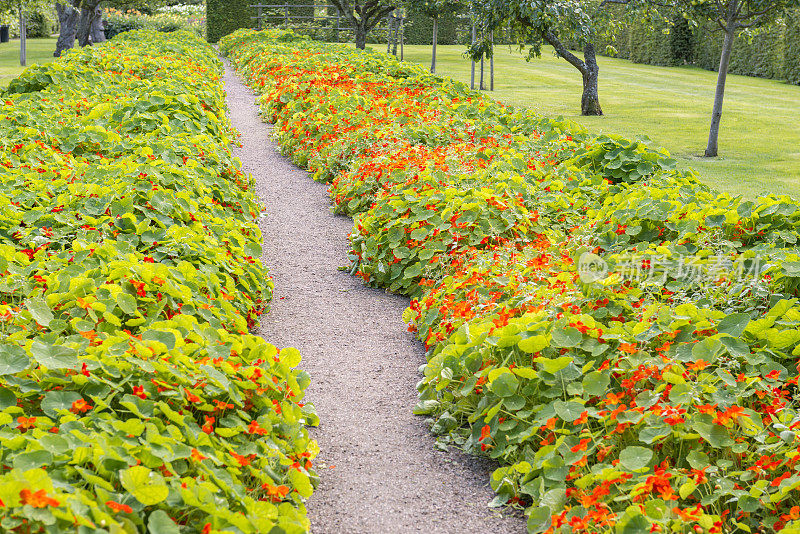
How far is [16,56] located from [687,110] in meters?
23.8

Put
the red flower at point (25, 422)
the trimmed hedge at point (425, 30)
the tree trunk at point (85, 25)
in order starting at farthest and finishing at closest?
the trimmed hedge at point (425, 30) < the tree trunk at point (85, 25) < the red flower at point (25, 422)

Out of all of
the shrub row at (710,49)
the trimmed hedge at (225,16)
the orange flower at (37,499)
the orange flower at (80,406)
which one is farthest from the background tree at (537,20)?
the trimmed hedge at (225,16)

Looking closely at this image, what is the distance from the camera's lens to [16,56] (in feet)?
87.2

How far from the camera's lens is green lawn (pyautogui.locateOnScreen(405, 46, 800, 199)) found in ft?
33.2

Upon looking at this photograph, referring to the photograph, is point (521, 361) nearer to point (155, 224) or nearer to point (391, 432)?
point (391, 432)

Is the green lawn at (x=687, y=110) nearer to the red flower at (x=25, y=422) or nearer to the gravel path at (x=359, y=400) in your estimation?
the gravel path at (x=359, y=400)

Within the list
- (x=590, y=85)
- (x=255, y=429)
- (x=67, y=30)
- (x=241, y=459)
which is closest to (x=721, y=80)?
(x=590, y=85)

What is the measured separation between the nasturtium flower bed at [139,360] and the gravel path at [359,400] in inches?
7.6

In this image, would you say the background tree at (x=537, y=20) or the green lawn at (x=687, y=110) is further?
the background tree at (x=537, y=20)

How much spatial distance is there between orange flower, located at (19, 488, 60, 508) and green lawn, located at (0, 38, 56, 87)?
1926 centimetres

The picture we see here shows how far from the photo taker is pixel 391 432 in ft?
11.8

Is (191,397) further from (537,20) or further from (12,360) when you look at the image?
(537,20)

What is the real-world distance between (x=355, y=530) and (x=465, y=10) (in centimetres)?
2032

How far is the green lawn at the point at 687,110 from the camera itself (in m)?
10.1
